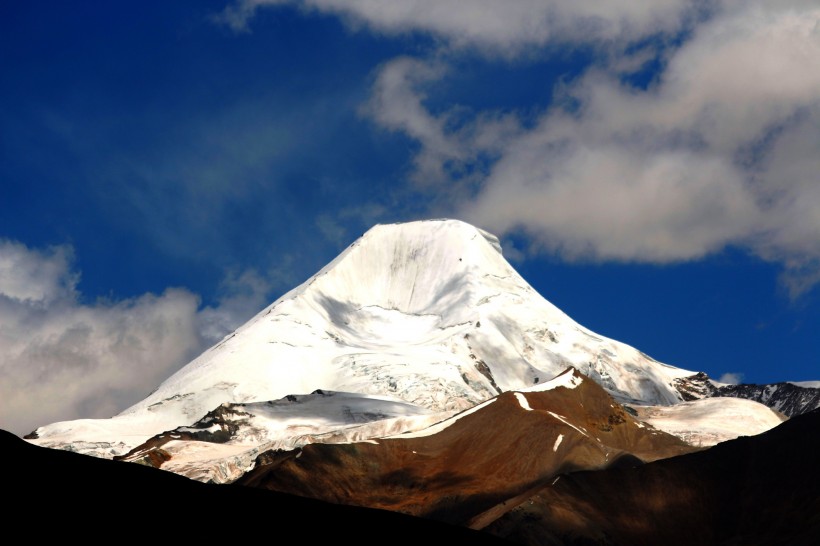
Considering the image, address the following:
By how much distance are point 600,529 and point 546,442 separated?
Result: 2868 centimetres

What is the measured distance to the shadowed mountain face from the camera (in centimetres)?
16600

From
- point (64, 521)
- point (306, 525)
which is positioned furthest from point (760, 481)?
point (64, 521)

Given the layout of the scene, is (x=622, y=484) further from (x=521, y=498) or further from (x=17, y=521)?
(x=17, y=521)

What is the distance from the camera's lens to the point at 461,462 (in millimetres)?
179375

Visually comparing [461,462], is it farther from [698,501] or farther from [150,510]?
[150,510]

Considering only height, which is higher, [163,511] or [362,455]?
[362,455]

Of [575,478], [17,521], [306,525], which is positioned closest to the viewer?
[17,521]

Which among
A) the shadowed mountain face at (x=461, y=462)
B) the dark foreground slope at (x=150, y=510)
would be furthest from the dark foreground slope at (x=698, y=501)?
the dark foreground slope at (x=150, y=510)

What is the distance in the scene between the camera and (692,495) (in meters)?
161

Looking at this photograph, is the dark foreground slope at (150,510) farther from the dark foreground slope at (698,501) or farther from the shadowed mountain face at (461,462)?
the shadowed mountain face at (461,462)

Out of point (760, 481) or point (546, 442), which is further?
point (546, 442)

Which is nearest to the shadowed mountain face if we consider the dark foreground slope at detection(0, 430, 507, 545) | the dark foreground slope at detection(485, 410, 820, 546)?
the dark foreground slope at detection(485, 410, 820, 546)

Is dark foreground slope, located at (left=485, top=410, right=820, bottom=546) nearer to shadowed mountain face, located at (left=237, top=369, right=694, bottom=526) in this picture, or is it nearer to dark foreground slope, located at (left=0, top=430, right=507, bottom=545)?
shadowed mountain face, located at (left=237, top=369, right=694, bottom=526)

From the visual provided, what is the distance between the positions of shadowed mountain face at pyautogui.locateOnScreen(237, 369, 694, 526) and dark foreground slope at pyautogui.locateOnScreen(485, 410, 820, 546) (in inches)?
252
